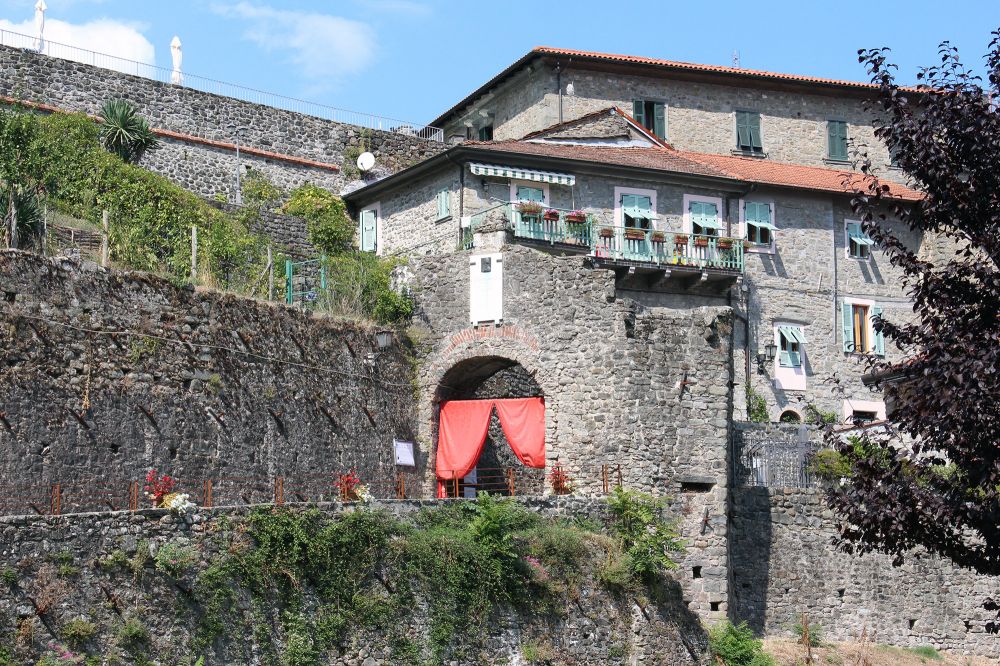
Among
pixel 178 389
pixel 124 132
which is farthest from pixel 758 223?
pixel 178 389

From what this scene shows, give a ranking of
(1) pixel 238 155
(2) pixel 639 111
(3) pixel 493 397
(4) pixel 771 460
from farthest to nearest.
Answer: (2) pixel 639 111
(1) pixel 238 155
(3) pixel 493 397
(4) pixel 771 460

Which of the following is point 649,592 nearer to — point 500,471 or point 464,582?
point 464,582

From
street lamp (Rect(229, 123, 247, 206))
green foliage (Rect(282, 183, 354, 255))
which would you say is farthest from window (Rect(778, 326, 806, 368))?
street lamp (Rect(229, 123, 247, 206))

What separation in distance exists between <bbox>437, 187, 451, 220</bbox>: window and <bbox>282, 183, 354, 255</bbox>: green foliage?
128 inches

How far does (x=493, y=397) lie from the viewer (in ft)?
112

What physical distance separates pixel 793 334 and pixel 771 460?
30.4 ft

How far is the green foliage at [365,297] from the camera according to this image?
3111cm

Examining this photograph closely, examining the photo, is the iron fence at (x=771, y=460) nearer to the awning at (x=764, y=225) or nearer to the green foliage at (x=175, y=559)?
the awning at (x=764, y=225)

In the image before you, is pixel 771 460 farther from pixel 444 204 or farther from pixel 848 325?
pixel 848 325

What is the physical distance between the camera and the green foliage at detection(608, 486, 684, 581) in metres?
26.5

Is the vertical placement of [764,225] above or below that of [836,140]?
below

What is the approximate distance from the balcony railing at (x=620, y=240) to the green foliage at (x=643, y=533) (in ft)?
28.0

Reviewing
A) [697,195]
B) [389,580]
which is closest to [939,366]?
[389,580]

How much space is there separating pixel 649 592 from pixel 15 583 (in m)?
11.9
